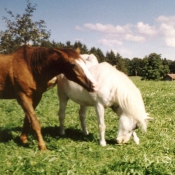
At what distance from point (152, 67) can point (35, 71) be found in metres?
83.8

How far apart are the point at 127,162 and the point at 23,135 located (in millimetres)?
2959

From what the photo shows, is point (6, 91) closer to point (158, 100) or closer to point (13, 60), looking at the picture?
point (13, 60)

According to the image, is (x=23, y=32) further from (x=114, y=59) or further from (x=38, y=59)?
(x=114, y=59)

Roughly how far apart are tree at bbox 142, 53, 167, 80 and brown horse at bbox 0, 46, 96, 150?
80.3 metres

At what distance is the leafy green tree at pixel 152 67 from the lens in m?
84.9

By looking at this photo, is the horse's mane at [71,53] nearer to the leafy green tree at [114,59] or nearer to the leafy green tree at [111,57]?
the leafy green tree at [114,59]

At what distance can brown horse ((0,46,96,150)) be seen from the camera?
17.6 feet

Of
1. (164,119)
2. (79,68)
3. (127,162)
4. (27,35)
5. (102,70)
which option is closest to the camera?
(127,162)

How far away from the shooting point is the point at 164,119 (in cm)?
866

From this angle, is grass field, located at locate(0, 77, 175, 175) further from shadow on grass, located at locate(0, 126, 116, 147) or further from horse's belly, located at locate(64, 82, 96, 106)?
horse's belly, located at locate(64, 82, 96, 106)

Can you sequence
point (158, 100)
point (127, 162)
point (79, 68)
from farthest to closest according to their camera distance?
point (158, 100) < point (79, 68) < point (127, 162)

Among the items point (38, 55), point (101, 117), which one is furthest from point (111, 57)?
point (38, 55)

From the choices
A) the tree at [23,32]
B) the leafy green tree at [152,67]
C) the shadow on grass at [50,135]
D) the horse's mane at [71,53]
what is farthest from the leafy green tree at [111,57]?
the horse's mane at [71,53]

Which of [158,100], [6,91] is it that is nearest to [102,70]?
[6,91]
